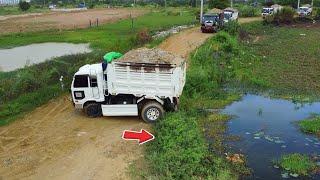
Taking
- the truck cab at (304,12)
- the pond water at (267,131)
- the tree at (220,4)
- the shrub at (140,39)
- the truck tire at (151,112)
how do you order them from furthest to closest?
1. the tree at (220,4)
2. the truck cab at (304,12)
3. the shrub at (140,39)
4. the truck tire at (151,112)
5. the pond water at (267,131)

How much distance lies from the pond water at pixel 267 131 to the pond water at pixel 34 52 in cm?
1910

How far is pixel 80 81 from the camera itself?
18.8 m

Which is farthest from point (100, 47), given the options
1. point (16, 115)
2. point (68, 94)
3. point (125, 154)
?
point (125, 154)

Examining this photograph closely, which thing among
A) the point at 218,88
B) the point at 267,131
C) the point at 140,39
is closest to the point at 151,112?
the point at 267,131

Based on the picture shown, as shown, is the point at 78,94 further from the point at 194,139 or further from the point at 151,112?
the point at 194,139

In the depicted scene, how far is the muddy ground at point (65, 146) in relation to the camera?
13.9 m

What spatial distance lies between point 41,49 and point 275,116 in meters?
27.8

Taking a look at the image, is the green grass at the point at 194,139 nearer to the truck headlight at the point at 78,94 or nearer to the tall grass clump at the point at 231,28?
the truck headlight at the point at 78,94

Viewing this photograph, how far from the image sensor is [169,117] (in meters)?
18.1

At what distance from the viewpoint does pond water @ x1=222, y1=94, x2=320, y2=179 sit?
15027 mm

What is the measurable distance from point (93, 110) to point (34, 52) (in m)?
22.8

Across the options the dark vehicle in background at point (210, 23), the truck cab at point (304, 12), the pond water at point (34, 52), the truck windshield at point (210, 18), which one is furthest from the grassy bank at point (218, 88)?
the truck cab at point (304, 12)

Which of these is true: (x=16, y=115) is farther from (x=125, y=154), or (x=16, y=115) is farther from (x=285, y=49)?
(x=285, y=49)
